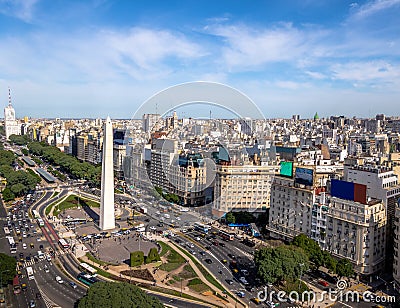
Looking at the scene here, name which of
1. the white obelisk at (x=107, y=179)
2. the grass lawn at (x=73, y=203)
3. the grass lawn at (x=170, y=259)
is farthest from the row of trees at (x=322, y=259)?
the grass lawn at (x=73, y=203)

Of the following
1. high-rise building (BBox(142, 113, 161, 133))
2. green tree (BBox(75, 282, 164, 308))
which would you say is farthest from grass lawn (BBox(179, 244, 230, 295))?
high-rise building (BBox(142, 113, 161, 133))

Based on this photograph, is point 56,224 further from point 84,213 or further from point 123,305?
point 123,305

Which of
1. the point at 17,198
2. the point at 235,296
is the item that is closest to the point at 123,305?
the point at 235,296

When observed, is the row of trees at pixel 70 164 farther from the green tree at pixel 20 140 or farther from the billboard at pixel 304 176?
the billboard at pixel 304 176

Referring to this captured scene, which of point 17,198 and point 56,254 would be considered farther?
point 17,198

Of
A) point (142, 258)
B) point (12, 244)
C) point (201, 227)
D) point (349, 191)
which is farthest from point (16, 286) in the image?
point (349, 191)

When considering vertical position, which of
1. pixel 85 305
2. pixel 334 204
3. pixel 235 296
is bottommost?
pixel 235 296

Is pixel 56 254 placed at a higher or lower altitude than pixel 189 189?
lower
